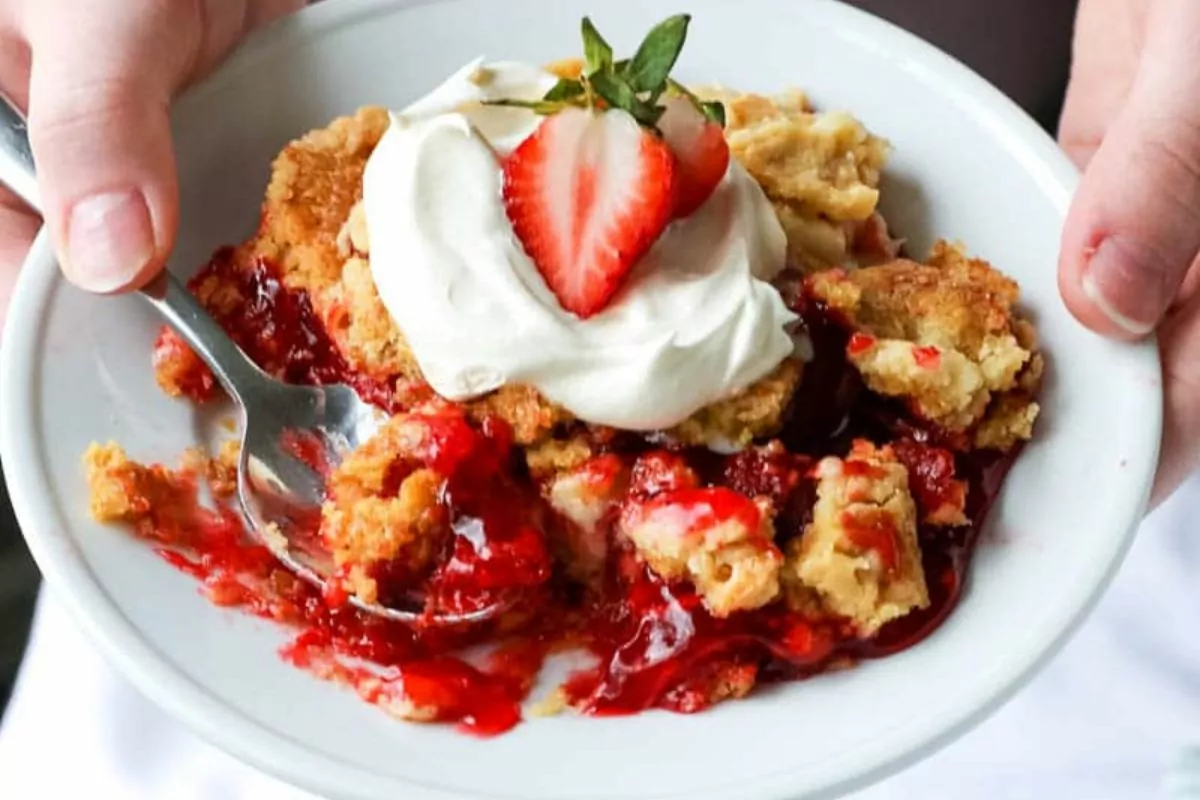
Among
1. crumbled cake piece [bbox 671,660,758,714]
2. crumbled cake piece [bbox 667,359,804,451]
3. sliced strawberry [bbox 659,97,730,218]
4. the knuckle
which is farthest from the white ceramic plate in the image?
sliced strawberry [bbox 659,97,730,218]

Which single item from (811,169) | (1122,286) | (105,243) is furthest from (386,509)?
(1122,286)

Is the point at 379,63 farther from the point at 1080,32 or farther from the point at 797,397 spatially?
the point at 1080,32

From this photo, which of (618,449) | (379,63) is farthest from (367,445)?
(379,63)

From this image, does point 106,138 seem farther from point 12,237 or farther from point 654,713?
point 654,713

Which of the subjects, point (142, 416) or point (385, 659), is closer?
point (385, 659)

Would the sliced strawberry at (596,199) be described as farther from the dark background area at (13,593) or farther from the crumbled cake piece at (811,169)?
the dark background area at (13,593)

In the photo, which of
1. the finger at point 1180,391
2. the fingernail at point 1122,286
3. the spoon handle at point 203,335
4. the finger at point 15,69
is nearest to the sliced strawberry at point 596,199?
the spoon handle at point 203,335

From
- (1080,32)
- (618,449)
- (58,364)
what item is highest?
(58,364)

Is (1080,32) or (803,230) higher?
(803,230)
